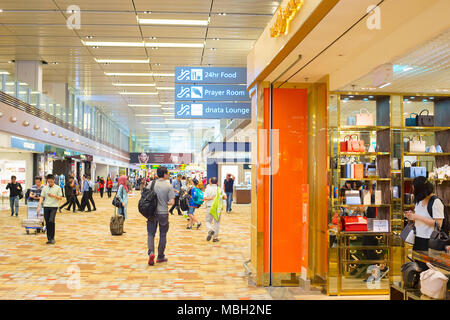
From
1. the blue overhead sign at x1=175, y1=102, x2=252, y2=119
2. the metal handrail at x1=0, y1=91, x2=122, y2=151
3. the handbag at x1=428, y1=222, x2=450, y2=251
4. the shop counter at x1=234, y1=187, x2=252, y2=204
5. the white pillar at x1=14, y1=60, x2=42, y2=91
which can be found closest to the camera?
the handbag at x1=428, y1=222, x2=450, y2=251

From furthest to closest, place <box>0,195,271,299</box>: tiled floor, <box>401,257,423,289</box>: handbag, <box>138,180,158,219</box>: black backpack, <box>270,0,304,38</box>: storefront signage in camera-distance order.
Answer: <box>138,180,158,219</box>: black backpack
<box>0,195,271,299</box>: tiled floor
<box>270,0,304,38</box>: storefront signage
<box>401,257,423,289</box>: handbag

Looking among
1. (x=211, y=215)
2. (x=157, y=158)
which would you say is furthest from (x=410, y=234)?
(x=157, y=158)

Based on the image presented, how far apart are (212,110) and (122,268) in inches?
134

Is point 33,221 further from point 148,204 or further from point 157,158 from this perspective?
point 157,158

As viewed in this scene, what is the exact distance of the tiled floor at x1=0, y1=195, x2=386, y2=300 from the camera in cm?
556

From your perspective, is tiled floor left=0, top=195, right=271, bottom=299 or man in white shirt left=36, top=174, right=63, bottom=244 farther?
man in white shirt left=36, top=174, right=63, bottom=244

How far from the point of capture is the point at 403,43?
493 cm

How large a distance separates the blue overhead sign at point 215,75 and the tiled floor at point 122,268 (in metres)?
3.22

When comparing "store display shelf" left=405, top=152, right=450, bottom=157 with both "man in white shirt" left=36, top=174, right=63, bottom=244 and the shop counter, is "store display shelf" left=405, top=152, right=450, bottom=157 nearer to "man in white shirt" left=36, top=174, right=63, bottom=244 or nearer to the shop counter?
"man in white shirt" left=36, top=174, right=63, bottom=244

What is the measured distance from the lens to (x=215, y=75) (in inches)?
317

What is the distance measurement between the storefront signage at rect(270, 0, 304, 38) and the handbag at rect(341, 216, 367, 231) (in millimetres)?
2650

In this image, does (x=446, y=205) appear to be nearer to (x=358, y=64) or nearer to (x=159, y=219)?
(x=358, y=64)

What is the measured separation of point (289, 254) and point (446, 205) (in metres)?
2.38

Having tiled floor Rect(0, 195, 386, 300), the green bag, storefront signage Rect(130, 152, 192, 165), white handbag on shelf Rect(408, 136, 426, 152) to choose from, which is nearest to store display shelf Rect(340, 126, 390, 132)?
white handbag on shelf Rect(408, 136, 426, 152)
